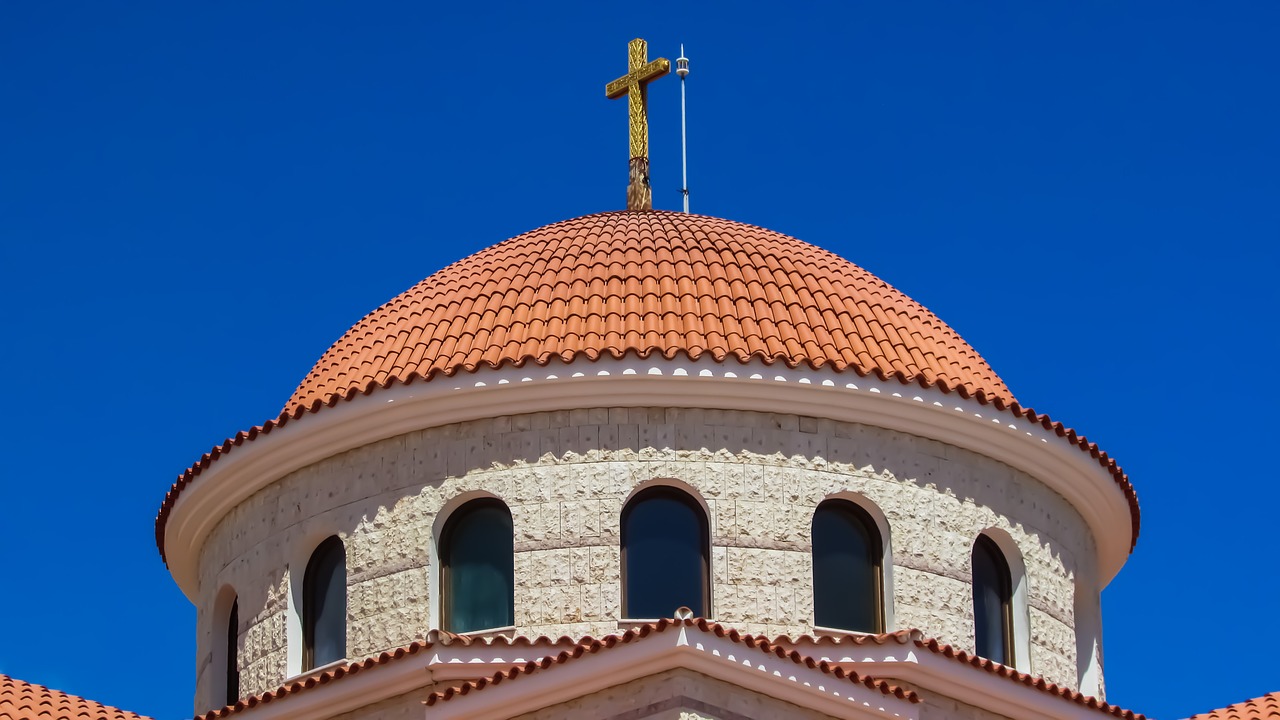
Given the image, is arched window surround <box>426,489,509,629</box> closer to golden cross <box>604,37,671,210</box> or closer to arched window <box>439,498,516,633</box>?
arched window <box>439,498,516,633</box>

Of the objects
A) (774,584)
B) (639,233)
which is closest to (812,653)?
(774,584)

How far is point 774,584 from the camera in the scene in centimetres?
2028

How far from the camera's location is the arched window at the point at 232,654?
22141 millimetres

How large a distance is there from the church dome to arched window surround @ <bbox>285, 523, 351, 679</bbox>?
3.36 ft

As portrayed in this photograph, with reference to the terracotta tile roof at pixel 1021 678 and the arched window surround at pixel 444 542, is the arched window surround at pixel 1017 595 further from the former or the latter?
the arched window surround at pixel 444 542

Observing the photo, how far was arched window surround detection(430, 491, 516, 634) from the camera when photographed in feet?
67.4

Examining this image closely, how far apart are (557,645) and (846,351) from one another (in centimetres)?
360

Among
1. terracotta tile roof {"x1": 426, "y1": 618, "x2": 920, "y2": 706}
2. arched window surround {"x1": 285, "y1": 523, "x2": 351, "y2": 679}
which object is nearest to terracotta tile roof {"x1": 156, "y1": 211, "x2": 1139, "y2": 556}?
arched window surround {"x1": 285, "y1": 523, "x2": 351, "y2": 679}

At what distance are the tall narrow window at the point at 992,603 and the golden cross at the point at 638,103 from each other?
16.4 ft

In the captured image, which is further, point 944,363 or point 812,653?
point 944,363

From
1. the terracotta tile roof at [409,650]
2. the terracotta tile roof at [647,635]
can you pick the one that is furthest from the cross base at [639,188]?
the terracotta tile roof at [647,635]

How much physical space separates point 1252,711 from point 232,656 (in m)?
8.37

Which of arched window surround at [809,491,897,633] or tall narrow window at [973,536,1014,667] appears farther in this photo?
tall narrow window at [973,536,1014,667]

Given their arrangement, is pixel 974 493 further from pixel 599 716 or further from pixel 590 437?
pixel 599 716
